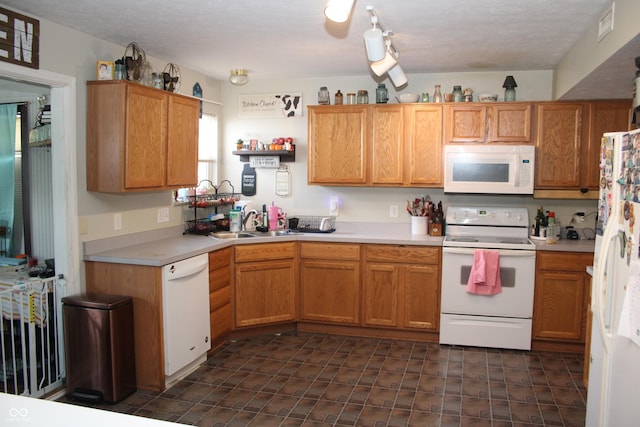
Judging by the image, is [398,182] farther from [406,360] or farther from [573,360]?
[573,360]

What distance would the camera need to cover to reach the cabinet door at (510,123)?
4254mm

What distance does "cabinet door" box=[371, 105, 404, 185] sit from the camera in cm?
445

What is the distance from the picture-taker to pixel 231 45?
372 centimetres

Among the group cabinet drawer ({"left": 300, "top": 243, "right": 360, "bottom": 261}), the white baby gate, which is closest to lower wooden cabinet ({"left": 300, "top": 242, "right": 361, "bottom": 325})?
cabinet drawer ({"left": 300, "top": 243, "right": 360, "bottom": 261})

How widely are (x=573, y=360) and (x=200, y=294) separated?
296cm

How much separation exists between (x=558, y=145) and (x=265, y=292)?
2.80 meters

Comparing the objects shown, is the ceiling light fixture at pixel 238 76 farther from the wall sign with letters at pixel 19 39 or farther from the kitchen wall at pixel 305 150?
the wall sign with letters at pixel 19 39

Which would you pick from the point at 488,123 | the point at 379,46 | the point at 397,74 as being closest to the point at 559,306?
the point at 488,123

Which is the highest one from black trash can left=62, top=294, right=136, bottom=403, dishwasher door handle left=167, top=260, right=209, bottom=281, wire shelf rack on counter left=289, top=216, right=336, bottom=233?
wire shelf rack on counter left=289, top=216, right=336, bottom=233

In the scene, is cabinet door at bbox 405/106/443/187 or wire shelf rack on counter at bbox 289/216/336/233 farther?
wire shelf rack on counter at bbox 289/216/336/233

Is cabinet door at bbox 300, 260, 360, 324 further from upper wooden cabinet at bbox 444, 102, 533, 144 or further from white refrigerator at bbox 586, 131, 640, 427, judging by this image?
white refrigerator at bbox 586, 131, 640, 427

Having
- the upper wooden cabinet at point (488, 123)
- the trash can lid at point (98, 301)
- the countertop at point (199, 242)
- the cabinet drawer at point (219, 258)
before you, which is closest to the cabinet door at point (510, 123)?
the upper wooden cabinet at point (488, 123)

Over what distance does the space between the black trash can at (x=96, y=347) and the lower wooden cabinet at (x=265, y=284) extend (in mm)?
1218

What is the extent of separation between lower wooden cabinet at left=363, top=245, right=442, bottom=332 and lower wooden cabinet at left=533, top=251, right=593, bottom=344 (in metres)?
0.81
